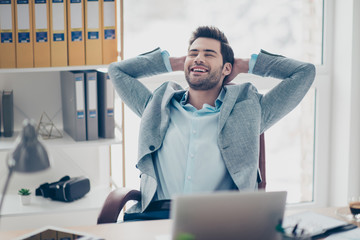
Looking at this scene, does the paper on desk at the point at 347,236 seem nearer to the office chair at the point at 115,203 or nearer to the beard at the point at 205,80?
the office chair at the point at 115,203

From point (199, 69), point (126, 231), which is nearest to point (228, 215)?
point (126, 231)

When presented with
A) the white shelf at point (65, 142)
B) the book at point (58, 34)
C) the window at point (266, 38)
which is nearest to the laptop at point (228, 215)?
the white shelf at point (65, 142)

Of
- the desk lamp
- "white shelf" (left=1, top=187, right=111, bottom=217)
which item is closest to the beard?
"white shelf" (left=1, top=187, right=111, bottom=217)

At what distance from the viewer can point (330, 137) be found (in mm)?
3473

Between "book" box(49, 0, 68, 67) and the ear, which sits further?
"book" box(49, 0, 68, 67)

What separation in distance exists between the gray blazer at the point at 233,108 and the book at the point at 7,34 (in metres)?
0.55

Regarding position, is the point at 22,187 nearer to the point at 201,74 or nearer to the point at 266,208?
the point at 201,74

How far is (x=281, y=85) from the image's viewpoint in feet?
7.72

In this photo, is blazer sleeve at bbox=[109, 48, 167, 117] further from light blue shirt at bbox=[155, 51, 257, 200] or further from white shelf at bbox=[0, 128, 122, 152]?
white shelf at bbox=[0, 128, 122, 152]

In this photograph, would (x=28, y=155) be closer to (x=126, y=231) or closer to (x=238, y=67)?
(x=126, y=231)

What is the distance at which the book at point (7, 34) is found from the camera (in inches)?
102

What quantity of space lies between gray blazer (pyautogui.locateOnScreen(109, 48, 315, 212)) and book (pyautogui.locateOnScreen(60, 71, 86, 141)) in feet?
0.93

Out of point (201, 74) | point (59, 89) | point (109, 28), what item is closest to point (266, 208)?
point (201, 74)

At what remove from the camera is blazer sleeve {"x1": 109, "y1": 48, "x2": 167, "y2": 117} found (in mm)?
2441
